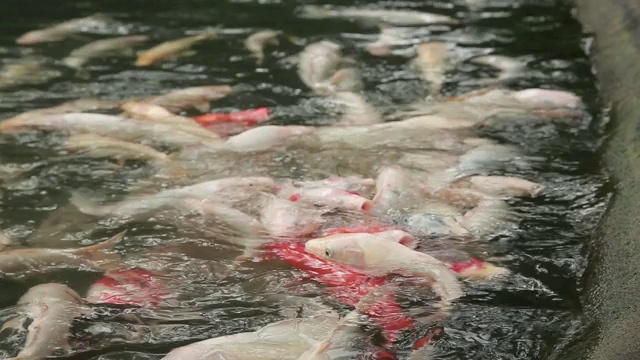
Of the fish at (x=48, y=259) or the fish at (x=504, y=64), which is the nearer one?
the fish at (x=48, y=259)

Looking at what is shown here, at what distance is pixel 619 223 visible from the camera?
464 centimetres

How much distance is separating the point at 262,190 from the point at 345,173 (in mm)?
636

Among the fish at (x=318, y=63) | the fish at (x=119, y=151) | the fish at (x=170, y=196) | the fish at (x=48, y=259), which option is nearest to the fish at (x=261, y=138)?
the fish at (x=119, y=151)

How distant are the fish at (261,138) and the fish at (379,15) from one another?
3.41m

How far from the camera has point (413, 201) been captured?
511 centimetres

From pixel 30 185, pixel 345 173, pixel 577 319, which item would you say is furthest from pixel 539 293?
pixel 30 185

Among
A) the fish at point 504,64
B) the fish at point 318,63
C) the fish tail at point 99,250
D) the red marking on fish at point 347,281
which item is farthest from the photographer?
the fish at point 504,64

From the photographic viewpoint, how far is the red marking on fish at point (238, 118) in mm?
6375

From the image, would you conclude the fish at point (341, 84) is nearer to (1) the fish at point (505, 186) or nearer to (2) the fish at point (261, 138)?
(2) the fish at point (261, 138)

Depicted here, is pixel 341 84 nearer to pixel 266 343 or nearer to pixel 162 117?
pixel 162 117

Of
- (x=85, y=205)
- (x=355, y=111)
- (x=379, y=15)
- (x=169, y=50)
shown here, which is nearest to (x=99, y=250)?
(x=85, y=205)

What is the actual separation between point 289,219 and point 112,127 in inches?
80.4

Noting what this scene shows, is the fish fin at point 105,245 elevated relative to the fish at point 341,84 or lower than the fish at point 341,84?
lower

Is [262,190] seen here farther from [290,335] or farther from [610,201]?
[610,201]
